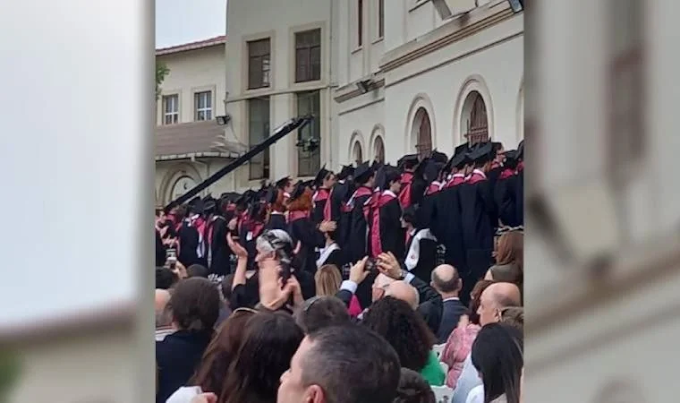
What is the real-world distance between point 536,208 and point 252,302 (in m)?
0.57

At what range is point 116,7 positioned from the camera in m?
2.43

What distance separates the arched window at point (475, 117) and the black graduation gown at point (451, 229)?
0.10m

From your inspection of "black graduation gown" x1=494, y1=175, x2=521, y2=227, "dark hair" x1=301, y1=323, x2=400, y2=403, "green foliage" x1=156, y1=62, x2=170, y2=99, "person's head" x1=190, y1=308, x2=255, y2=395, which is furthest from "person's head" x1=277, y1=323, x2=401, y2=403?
"green foliage" x1=156, y1=62, x2=170, y2=99

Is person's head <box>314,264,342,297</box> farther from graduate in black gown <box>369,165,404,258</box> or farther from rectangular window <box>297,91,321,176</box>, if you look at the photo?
rectangular window <box>297,91,321,176</box>

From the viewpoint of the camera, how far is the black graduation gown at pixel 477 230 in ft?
8.14

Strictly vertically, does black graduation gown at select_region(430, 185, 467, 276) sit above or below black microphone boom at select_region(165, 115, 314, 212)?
below

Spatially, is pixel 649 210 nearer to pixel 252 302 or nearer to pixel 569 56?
pixel 569 56

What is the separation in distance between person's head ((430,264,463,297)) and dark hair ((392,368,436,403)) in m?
0.16

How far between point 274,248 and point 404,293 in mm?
269

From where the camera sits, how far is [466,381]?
2469 mm

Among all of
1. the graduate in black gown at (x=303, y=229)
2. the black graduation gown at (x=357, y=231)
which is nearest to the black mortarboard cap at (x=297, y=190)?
the graduate in black gown at (x=303, y=229)

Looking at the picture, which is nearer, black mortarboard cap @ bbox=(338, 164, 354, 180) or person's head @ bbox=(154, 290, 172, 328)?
person's head @ bbox=(154, 290, 172, 328)

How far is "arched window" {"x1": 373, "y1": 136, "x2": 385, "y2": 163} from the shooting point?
2621 mm

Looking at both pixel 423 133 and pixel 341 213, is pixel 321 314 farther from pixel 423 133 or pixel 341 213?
pixel 423 133
